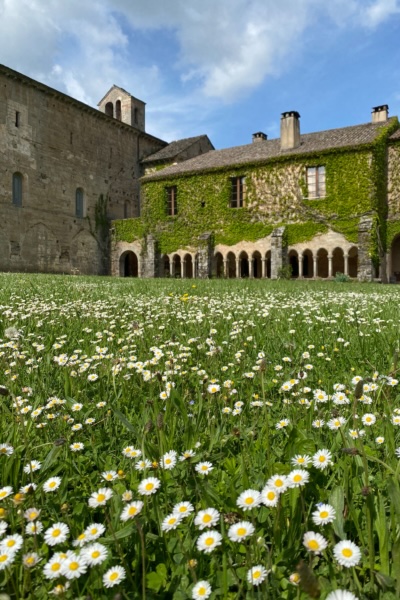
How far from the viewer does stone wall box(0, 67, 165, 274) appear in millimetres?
27344

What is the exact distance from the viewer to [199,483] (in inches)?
60.4

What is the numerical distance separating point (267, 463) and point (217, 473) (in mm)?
226

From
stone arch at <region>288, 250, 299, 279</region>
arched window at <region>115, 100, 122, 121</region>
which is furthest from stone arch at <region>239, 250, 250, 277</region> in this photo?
arched window at <region>115, 100, 122, 121</region>

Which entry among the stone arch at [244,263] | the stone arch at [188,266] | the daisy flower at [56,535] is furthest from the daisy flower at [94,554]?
the stone arch at [188,266]

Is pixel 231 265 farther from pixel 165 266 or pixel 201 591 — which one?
pixel 201 591

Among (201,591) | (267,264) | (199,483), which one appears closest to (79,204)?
(267,264)

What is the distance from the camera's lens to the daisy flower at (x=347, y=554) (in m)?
1.01

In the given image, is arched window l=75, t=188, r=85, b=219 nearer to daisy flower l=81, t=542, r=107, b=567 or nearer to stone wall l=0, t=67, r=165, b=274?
stone wall l=0, t=67, r=165, b=274

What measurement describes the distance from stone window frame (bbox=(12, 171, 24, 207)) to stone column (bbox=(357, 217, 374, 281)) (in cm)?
2180

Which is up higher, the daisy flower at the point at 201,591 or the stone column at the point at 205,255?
Answer: the stone column at the point at 205,255

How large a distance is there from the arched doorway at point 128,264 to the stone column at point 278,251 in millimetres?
12397

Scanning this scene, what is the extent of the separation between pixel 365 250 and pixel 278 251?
517 cm

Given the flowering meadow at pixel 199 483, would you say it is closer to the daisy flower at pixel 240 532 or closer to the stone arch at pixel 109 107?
the daisy flower at pixel 240 532

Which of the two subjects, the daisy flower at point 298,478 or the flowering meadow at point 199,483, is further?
the daisy flower at point 298,478
